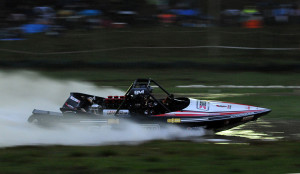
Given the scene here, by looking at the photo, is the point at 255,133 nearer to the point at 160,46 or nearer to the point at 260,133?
the point at 260,133

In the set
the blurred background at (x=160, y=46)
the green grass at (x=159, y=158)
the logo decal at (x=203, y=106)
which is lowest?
the green grass at (x=159, y=158)

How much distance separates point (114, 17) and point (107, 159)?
13697 millimetres

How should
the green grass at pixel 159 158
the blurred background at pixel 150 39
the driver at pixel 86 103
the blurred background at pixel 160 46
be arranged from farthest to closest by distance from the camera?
the blurred background at pixel 150 39 → the blurred background at pixel 160 46 → the driver at pixel 86 103 → the green grass at pixel 159 158

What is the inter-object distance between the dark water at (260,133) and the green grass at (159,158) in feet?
2.13

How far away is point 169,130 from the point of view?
9312 millimetres

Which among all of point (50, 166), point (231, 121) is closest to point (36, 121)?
point (50, 166)

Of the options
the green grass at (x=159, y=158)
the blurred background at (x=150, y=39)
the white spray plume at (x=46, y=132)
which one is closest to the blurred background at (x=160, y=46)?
the blurred background at (x=150, y=39)

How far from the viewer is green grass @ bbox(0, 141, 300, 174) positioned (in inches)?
266

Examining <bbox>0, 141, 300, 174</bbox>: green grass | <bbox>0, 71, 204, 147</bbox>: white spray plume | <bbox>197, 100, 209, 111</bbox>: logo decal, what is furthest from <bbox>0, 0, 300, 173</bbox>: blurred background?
<bbox>0, 141, 300, 174</bbox>: green grass

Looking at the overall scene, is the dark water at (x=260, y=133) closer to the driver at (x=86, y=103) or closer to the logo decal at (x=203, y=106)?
the logo decal at (x=203, y=106)

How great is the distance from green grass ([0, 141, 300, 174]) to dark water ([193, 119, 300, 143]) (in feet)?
2.13

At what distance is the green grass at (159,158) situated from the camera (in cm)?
676

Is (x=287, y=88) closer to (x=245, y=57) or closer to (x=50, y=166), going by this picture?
(x=245, y=57)

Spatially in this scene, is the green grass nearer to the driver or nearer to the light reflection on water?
the light reflection on water
